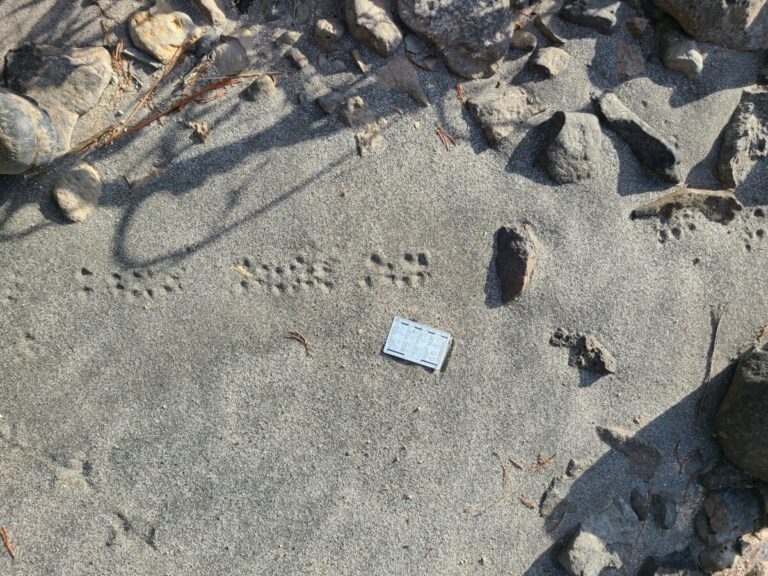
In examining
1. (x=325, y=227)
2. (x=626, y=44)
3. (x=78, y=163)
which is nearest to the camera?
(x=78, y=163)

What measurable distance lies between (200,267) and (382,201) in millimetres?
742

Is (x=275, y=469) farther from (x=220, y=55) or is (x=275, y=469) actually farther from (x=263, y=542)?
(x=220, y=55)

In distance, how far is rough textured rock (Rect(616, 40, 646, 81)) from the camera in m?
2.54

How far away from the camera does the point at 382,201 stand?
7.70ft

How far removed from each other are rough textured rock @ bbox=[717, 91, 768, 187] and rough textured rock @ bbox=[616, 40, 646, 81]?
0.48 m

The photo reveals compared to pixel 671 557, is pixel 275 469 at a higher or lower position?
higher

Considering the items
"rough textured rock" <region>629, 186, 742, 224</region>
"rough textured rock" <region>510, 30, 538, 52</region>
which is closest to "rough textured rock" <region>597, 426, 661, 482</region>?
"rough textured rock" <region>629, 186, 742, 224</region>

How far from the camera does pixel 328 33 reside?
2.28 m

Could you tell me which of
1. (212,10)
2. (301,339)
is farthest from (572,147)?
(212,10)

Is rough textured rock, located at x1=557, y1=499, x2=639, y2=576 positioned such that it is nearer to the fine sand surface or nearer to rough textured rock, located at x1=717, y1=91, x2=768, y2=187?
the fine sand surface

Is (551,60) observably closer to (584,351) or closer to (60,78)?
(584,351)

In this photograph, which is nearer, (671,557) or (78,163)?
(78,163)

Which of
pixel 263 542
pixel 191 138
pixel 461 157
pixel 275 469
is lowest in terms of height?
pixel 263 542

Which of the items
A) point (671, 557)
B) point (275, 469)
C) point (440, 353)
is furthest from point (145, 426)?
point (671, 557)
